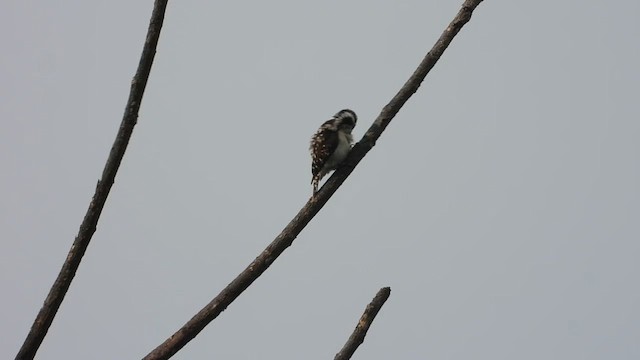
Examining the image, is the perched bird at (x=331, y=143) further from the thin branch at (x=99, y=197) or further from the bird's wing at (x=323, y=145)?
the thin branch at (x=99, y=197)

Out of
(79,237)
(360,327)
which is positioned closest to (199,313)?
(79,237)

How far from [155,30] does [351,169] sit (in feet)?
4.26

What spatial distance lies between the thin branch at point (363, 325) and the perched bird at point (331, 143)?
4174mm

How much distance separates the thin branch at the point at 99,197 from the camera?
322 cm

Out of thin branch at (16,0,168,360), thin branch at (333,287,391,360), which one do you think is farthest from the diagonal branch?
thin branch at (333,287,391,360)

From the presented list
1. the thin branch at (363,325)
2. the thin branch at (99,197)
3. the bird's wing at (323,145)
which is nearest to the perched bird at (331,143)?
the bird's wing at (323,145)

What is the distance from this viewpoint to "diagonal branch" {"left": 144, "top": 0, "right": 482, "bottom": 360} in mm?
3369

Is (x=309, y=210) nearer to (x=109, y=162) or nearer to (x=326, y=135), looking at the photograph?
(x=109, y=162)

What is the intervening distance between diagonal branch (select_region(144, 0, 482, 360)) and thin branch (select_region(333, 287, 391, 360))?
24.4 inches

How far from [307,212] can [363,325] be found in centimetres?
72

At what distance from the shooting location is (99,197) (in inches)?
130

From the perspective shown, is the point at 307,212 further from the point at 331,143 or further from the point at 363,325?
the point at 331,143

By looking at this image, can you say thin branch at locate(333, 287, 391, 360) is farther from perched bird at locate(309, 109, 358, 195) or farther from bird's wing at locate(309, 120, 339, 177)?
bird's wing at locate(309, 120, 339, 177)

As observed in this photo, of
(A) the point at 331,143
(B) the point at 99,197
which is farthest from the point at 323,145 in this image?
(B) the point at 99,197
